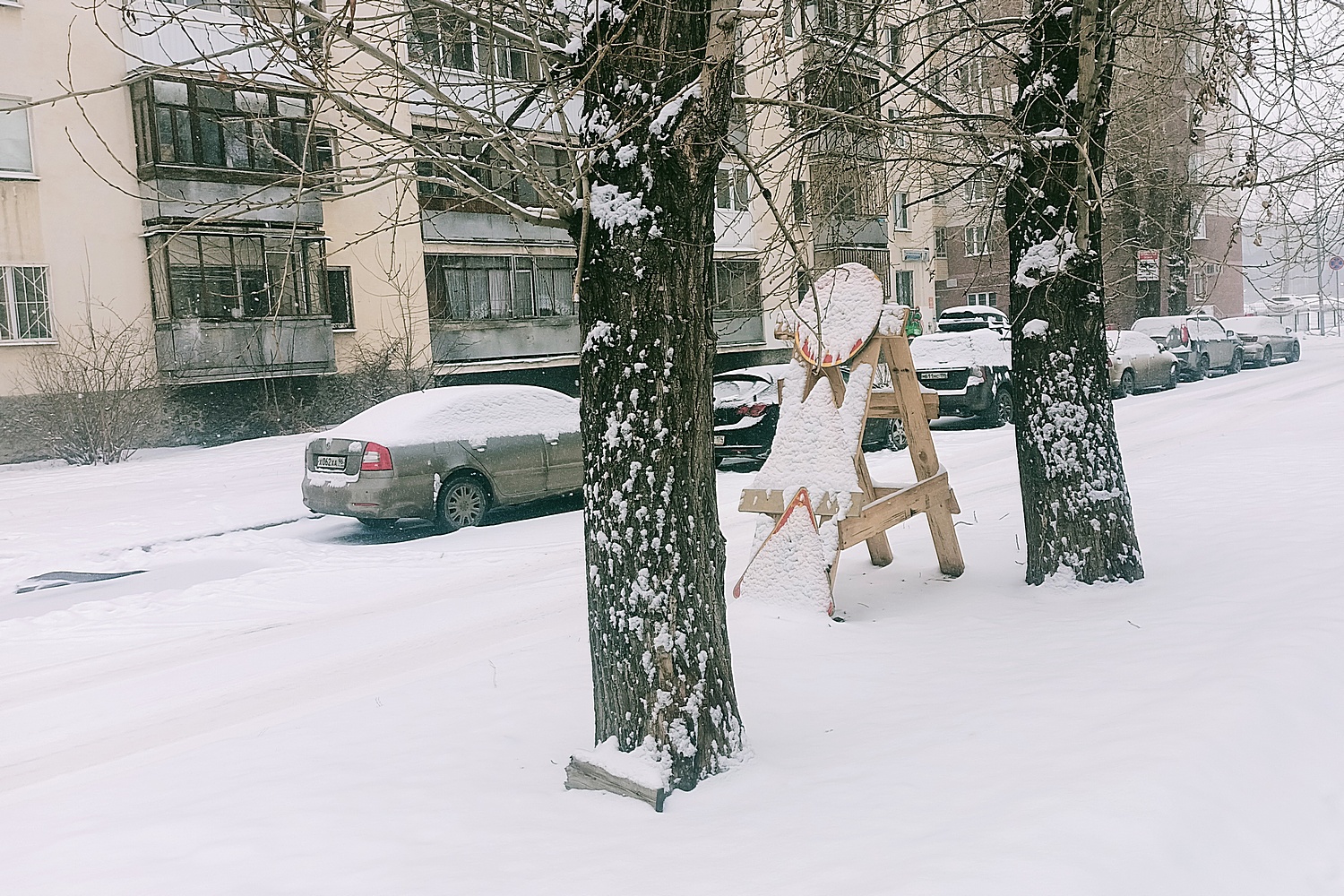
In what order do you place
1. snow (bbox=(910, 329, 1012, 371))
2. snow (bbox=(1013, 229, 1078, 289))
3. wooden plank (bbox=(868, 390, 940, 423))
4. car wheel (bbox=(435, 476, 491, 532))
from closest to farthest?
snow (bbox=(1013, 229, 1078, 289)), wooden plank (bbox=(868, 390, 940, 423)), car wheel (bbox=(435, 476, 491, 532)), snow (bbox=(910, 329, 1012, 371))

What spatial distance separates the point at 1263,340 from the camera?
3111 centimetres

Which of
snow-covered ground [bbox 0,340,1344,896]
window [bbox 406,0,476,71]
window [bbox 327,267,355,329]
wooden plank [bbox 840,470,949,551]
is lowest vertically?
snow-covered ground [bbox 0,340,1344,896]

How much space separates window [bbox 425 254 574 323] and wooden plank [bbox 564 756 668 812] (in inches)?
906

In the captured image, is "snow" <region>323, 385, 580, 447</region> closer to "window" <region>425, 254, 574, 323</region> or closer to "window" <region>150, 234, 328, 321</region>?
"window" <region>150, 234, 328, 321</region>

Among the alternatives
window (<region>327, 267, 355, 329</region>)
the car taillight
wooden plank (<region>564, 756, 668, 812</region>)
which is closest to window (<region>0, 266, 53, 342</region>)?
window (<region>327, 267, 355, 329</region>)

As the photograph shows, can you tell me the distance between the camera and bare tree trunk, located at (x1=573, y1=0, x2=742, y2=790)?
3.82 meters

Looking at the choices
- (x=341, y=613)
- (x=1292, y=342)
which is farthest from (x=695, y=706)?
(x=1292, y=342)

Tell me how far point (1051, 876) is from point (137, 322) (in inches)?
901

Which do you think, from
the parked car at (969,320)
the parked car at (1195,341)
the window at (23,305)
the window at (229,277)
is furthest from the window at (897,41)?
the parked car at (1195,341)

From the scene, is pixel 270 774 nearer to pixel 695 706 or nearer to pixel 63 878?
pixel 63 878

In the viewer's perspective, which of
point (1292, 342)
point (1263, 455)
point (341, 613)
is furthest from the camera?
point (1292, 342)

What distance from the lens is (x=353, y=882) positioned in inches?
125

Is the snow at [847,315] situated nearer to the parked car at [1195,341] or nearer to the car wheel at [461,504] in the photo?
the car wheel at [461,504]

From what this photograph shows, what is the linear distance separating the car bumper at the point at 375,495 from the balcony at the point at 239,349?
11.5 meters
